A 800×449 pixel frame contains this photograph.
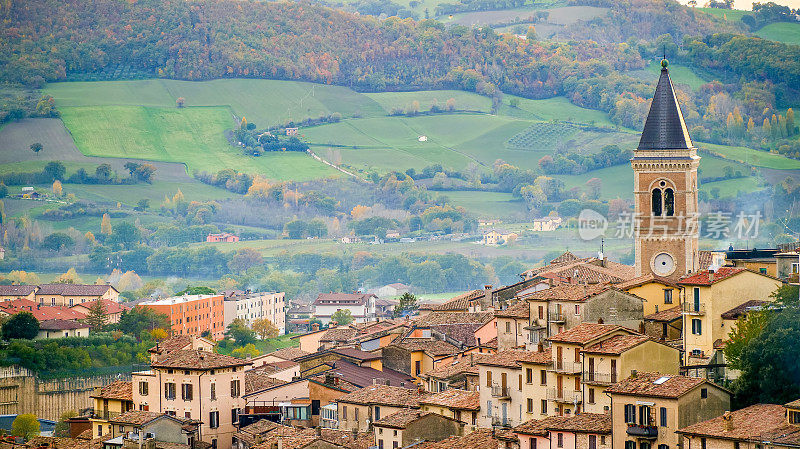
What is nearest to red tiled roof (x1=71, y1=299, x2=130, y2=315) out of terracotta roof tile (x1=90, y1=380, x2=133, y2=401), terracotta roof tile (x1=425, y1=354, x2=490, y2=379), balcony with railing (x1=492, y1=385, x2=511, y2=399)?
terracotta roof tile (x1=90, y1=380, x2=133, y2=401)

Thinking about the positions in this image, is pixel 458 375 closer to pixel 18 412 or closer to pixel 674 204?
pixel 674 204

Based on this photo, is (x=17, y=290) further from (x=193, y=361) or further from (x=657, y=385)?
(x=657, y=385)

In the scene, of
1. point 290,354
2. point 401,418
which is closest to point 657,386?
point 401,418

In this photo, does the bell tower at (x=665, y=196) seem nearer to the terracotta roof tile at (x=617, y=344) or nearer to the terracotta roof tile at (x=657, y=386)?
the terracotta roof tile at (x=617, y=344)

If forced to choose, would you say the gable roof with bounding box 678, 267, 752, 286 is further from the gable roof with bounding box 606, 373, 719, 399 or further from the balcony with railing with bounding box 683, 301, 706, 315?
the gable roof with bounding box 606, 373, 719, 399

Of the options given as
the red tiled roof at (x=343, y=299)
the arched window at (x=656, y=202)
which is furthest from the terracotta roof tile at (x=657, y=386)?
the red tiled roof at (x=343, y=299)

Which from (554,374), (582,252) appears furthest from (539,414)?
(582,252)
